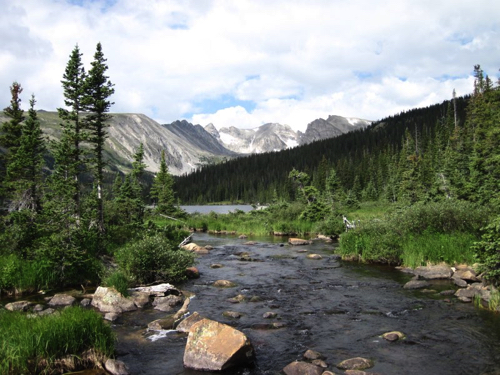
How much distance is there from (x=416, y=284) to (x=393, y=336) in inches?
308

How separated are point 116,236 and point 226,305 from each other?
44.9ft

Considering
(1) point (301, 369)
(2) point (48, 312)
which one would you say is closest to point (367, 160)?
(2) point (48, 312)

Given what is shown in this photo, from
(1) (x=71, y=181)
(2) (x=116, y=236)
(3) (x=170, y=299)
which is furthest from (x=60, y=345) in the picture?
(2) (x=116, y=236)

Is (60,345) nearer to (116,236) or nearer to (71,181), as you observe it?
(71,181)

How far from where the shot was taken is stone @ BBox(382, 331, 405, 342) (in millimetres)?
12742

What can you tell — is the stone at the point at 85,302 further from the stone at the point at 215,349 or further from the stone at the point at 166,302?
the stone at the point at 215,349

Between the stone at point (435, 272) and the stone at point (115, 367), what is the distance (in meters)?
17.5

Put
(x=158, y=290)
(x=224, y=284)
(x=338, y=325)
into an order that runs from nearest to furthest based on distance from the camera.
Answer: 1. (x=338, y=325)
2. (x=158, y=290)
3. (x=224, y=284)

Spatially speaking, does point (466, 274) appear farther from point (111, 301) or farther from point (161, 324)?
point (111, 301)

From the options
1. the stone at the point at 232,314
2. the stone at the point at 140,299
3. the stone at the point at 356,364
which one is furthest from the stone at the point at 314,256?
the stone at the point at 356,364

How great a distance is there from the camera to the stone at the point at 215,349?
10.5 m

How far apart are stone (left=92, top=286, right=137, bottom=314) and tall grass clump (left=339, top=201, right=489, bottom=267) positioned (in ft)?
57.7

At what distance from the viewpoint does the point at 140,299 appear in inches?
680

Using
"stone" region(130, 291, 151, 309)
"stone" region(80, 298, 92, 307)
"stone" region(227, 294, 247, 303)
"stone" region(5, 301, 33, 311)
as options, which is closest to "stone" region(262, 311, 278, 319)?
"stone" region(227, 294, 247, 303)
